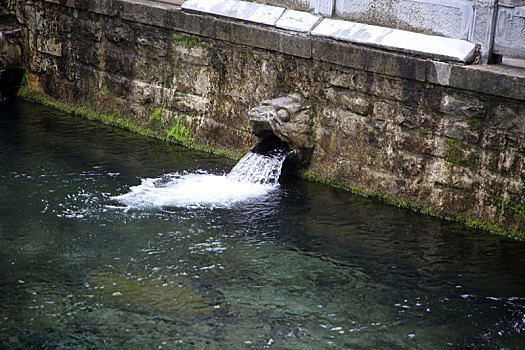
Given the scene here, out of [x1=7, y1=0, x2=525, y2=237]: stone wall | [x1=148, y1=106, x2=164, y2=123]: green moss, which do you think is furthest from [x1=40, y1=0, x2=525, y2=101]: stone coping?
[x1=148, y1=106, x2=164, y2=123]: green moss

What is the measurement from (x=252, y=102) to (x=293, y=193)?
1611 millimetres

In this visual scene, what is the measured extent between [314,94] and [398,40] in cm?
134

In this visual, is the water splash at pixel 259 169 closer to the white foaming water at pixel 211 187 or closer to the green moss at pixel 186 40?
the white foaming water at pixel 211 187

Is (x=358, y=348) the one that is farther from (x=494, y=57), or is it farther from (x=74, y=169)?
(x=74, y=169)

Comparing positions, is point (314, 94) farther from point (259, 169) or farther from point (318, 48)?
point (259, 169)

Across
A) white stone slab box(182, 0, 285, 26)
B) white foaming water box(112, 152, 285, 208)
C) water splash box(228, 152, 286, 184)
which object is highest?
white stone slab box(182, 0, 285, 26)

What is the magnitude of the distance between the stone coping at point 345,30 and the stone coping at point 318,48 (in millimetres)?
61

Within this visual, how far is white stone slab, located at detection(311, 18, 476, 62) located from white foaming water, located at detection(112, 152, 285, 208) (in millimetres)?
1747

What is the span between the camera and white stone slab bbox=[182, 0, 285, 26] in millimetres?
9547

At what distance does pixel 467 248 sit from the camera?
24.7 ft

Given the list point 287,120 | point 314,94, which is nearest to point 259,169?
point 287,120

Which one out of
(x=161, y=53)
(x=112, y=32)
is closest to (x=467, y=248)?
(x=161, y=53)

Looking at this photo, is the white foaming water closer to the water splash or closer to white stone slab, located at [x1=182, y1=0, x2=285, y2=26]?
the water splash

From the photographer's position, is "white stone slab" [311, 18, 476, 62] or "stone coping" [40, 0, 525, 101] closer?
"stone coping" [40, 0, 525, 101]
